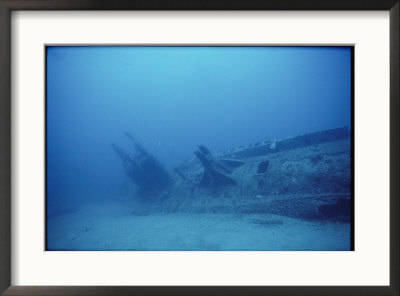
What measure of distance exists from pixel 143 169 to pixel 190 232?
1.26 m

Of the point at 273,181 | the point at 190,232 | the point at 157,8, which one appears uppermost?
the point at 157,8

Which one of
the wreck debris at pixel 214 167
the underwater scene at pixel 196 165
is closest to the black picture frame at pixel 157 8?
the underwater scene at pixel 196 165

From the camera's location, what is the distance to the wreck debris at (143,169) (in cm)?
279

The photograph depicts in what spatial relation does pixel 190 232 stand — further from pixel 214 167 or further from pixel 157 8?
pixel 157 8

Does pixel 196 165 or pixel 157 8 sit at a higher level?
pixel 157 8

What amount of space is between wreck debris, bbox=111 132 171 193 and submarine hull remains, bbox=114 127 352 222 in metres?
0.10

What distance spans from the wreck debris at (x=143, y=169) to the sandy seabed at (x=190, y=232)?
54 centimetres

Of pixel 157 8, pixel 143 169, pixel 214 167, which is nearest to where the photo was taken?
pixel 157 8

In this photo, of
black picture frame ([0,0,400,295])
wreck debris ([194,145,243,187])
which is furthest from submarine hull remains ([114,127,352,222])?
black picture frame ([0,0,400,295])

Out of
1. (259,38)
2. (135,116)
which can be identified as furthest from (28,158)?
(259,38)

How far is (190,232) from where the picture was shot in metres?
2.11

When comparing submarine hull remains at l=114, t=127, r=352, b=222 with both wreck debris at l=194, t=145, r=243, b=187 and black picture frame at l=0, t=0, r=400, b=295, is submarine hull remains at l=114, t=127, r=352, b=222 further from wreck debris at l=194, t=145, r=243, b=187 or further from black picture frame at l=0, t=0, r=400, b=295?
black picture frame at l=0, t=0, r=400, b=295

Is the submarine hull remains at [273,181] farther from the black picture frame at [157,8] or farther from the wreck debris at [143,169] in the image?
the black picture frame at [157,8]

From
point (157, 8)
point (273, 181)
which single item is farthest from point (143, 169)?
point (157, 8)
